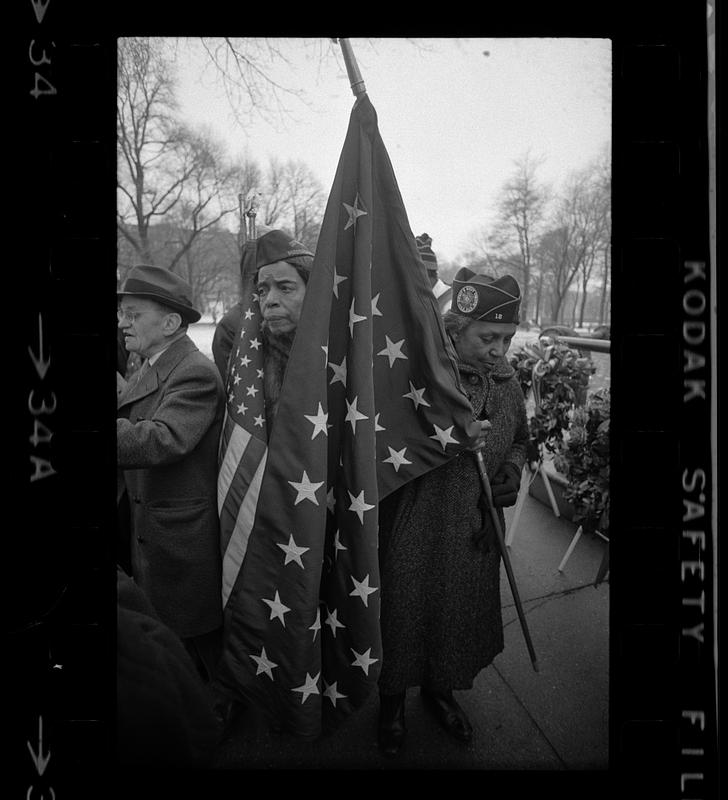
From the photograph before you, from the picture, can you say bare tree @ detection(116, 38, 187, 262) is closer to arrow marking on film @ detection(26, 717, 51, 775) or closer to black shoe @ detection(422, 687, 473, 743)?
arrow marking on film @ detection(26, 717, 51, 775)

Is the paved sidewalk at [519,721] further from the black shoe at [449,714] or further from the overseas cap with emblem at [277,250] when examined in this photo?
the overseas cap with emblem at [277,250]

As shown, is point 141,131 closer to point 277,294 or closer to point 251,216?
point 251,216

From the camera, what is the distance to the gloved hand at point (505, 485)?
187cm

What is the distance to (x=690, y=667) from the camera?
1.57 metres

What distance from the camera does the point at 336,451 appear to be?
1.69 m

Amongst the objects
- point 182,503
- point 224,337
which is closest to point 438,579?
point 182,503

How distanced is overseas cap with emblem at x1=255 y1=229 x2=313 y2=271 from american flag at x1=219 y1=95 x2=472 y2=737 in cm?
21

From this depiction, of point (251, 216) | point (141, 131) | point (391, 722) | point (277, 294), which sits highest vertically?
point (141, 131)

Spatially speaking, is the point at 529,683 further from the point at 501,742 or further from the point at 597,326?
the point at 597,326

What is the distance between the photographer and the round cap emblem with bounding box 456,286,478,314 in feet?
5.90

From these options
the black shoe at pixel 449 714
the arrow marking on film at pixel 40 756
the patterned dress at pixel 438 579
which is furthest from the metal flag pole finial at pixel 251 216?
the black shoe at pixel 449 714

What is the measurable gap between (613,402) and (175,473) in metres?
1.63

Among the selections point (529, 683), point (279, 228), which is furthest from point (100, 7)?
point (529, 683)

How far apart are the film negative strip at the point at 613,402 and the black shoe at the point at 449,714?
517 millimetres
